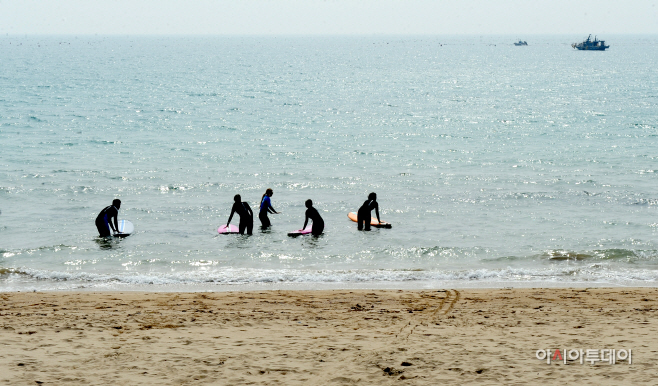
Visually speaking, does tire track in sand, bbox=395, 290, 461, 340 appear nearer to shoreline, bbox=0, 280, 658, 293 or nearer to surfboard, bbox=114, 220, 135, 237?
shoreline, bbox=0, 280, 658, 293

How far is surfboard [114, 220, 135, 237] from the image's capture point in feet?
53.3

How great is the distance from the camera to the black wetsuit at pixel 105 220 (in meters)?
16.0

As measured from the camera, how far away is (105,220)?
630 inches

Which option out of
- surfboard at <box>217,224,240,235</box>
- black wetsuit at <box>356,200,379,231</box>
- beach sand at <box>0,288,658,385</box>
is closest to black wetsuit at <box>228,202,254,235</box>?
surfboard at <box>217,224,240,235</box>

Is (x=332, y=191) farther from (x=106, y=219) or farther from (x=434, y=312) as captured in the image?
(x=434, y=312)

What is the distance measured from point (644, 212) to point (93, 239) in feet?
51.9

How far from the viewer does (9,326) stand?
28.7 feet

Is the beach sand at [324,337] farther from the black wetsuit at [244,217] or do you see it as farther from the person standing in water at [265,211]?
the person standing in water at [265,211]

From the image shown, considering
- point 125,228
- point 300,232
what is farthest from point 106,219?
point 300,232

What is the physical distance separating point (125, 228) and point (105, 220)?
29.6 inches

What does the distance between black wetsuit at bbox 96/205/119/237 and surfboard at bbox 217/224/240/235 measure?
276cm

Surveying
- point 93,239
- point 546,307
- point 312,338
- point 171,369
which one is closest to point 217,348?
point 171,369

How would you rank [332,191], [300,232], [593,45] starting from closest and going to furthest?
[300,232], [332,191], [593,45]

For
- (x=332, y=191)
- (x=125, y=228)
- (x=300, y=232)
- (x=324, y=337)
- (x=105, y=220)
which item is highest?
(x=332, y=191)
